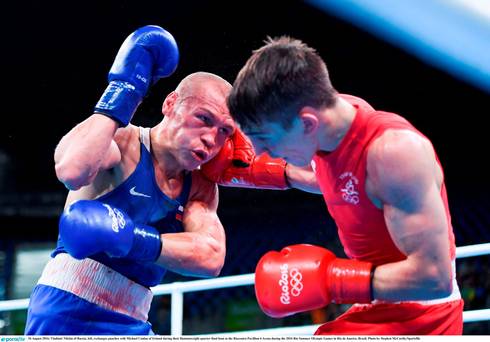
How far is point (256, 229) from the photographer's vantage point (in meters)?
10.2

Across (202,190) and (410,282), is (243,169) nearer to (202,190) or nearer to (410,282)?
(202,190)

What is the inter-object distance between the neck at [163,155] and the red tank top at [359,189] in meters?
0.70

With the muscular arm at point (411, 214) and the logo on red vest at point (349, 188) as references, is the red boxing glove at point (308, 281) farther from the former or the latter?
the logo on red vest at point (349, 188)

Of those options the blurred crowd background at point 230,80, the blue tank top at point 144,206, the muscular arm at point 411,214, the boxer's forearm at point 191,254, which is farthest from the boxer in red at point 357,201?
the blurred crowd background at point 230,80

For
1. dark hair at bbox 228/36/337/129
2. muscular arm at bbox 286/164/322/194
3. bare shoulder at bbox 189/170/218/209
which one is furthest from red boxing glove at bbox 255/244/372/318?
bare shoulder at bbox 189/170/218/209

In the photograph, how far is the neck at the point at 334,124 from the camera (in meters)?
1.76

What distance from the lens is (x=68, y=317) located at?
2238 millimetres

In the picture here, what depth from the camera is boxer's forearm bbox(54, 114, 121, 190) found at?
2.06 metres

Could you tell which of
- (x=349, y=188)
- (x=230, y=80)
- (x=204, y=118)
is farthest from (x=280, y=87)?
(x=230, y=80)

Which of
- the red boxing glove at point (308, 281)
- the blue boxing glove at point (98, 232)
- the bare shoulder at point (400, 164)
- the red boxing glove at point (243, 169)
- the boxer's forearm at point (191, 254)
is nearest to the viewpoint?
the bare shoulder at point (400, 164)

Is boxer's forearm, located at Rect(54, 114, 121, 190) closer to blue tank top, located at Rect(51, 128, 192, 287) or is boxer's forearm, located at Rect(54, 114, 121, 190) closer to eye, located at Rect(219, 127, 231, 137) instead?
blue tank top, located at Rect(51, 128, 192, 287)

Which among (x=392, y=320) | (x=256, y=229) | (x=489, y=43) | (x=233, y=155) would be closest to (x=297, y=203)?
(x=256, y=229)

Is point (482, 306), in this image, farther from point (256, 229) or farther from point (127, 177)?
point (127, 177)

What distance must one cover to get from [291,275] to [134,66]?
3.00 feet
